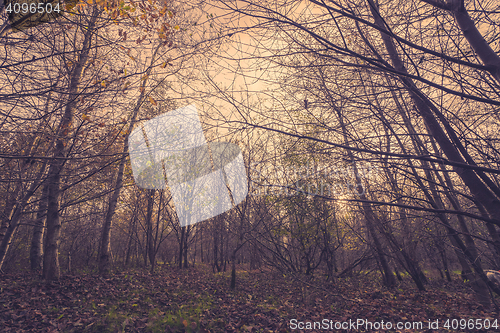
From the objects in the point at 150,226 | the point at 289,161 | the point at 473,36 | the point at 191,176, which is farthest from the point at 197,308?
the point at 191,176

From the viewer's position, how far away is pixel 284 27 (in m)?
2.50

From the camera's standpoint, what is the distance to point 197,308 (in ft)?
17.8

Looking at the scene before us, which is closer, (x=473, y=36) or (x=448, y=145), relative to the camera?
(x=473, y=36)

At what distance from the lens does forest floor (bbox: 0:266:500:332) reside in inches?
165

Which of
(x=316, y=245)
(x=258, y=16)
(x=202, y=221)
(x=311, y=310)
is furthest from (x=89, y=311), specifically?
(x=202, y=221)

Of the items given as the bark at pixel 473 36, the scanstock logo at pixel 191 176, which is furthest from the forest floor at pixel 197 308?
the scanstock logo at pixel 191 176

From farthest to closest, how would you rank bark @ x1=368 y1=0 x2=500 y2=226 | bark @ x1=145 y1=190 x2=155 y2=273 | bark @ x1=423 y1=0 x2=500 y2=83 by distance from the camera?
1. bark @ x1=145 y1=190 x2=155 y2=273
2. bark @ x1=368 y1=0 x2=500 y2=226
3. bark @ x1=423 y1=0 x2=500 y2=83

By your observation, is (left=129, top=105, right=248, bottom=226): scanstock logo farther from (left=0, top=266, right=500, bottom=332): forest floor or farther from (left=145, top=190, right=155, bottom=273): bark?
(left=0, top=266, right=500, bottom=332): forest floor

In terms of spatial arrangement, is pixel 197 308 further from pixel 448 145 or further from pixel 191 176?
pixel 191 176

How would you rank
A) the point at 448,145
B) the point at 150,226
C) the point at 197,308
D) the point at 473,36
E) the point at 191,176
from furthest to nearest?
the point at 191,176
the point at 150,226
the point at 197,308
the point at 448,145
the point at 473,36

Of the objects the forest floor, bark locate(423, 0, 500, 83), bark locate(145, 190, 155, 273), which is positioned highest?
bark locate(423, 0, 500, 83)

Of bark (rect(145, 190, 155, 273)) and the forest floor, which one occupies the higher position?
bark (rect(145, 190, 155, 273))

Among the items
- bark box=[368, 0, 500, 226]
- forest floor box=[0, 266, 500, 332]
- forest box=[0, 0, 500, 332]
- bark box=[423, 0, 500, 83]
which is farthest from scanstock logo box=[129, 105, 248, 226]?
bark box=[423, 0, 500, 83]

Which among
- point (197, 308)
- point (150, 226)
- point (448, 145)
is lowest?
point (197, 308)
